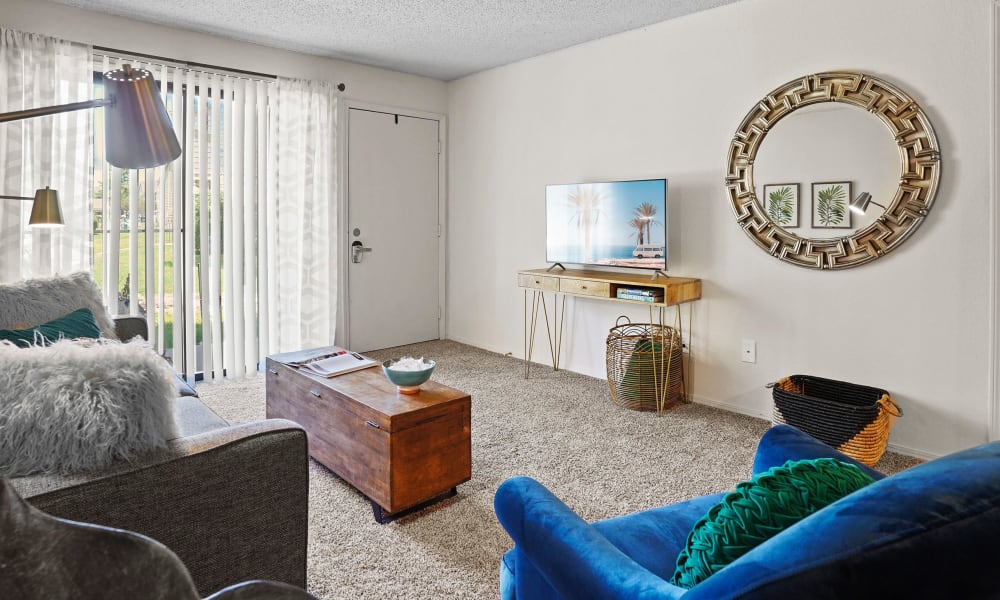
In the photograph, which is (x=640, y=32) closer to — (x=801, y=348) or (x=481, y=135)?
(x=481, y=135)

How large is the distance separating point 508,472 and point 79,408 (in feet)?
6.16

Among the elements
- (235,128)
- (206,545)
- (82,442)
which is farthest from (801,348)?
(235,128)

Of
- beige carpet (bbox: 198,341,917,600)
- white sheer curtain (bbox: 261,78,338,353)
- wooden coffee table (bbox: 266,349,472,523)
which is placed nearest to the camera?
beige carpet (bbox: 198,341,917,600)

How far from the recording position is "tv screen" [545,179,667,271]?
3781mm

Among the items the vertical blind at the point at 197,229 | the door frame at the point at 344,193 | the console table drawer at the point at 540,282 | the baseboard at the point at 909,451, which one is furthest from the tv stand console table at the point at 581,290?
the vertical blind at the point at 197,229

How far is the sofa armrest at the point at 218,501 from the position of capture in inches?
46.6

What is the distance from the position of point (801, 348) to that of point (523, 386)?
1.81 meters

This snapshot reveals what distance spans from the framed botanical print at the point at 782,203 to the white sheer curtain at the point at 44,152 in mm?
4163

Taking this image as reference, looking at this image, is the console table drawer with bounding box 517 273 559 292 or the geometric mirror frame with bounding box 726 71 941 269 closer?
Result: the geometric mirror frame with bounding box 726 71 941 269

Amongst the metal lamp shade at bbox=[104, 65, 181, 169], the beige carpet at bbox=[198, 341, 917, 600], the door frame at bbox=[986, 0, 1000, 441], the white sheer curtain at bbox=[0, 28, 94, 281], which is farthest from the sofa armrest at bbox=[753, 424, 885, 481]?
the white sheer curtain at bbox=[0, 28, 94, 281]

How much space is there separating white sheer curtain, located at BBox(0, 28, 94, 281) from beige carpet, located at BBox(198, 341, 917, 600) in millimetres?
1280

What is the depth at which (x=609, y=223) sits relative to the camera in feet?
13.3

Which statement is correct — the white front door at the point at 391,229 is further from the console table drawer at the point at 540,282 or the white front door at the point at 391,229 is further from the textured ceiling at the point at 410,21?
the console table drawer at the point at 540,282

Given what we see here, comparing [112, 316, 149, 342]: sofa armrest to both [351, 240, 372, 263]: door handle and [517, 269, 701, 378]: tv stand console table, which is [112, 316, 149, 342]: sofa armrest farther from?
[517, 269, 701, 378]: tv stand console table
